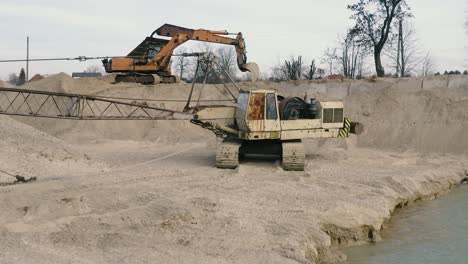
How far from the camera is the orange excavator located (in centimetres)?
2431

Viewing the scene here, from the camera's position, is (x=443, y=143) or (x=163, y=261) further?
(x=443, y=143)

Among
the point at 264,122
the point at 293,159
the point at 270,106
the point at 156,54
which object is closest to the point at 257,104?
the point at 270,106

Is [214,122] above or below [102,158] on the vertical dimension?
above

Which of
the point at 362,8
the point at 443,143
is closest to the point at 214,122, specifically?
the point at 443,143

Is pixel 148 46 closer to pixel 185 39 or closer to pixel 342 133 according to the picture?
pixel 185 39

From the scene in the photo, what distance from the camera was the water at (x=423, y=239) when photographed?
9.17m

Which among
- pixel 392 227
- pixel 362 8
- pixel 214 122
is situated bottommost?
pixel 392 227

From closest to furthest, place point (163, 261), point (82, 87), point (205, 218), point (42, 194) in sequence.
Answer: point (163, 261) → point (205, 218) → point (42, 194) → point (82, 87)

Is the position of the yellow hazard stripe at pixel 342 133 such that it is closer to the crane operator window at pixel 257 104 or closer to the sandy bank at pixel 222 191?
the sandy bank at pixel 222 191

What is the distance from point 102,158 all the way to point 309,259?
37.2ft

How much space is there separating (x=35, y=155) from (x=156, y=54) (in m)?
12.4

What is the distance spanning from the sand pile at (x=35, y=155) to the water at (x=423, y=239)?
8.10 meters

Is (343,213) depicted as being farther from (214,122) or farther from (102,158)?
(102,158)

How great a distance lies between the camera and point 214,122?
52.3ft
